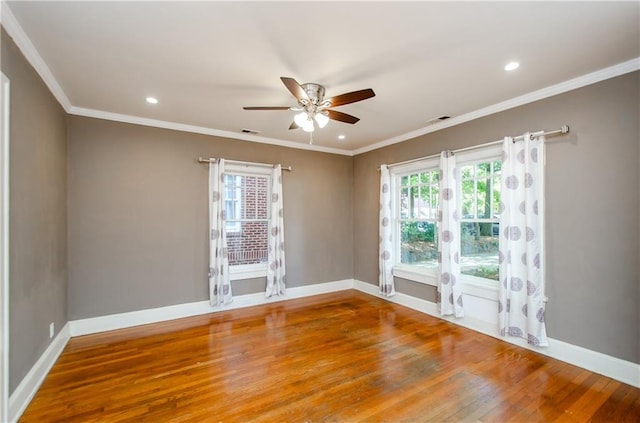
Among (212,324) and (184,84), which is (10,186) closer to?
(184,84)

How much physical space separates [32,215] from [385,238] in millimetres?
4349

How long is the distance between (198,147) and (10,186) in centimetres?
246

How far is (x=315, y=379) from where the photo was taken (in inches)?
103

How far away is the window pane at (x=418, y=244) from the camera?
14.8 feet

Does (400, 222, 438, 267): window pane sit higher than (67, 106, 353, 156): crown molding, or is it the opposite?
(67, 106, 353, 156): crown molding

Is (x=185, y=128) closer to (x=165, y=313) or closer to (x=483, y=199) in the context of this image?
(x=165, y=313)

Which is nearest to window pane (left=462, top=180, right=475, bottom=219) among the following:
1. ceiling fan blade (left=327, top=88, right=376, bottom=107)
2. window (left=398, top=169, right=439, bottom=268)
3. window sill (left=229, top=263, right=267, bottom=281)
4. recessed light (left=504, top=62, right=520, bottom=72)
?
window (left=398, top=169, right=439, bottom=268)

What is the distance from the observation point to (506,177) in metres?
3.31

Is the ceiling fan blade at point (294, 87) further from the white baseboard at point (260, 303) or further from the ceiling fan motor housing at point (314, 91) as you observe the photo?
the white baseboard at point (260, 303)

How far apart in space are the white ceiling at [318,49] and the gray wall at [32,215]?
275 millimetres

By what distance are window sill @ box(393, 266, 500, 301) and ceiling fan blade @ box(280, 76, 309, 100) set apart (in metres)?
3.12

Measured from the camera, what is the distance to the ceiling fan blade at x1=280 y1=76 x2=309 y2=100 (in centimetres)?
219

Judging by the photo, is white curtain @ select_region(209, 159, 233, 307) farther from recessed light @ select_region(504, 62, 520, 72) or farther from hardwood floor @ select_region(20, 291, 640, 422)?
recessed light @ select_region(504, 62, 520, 72)

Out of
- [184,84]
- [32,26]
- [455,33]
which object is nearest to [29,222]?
[32,26]
